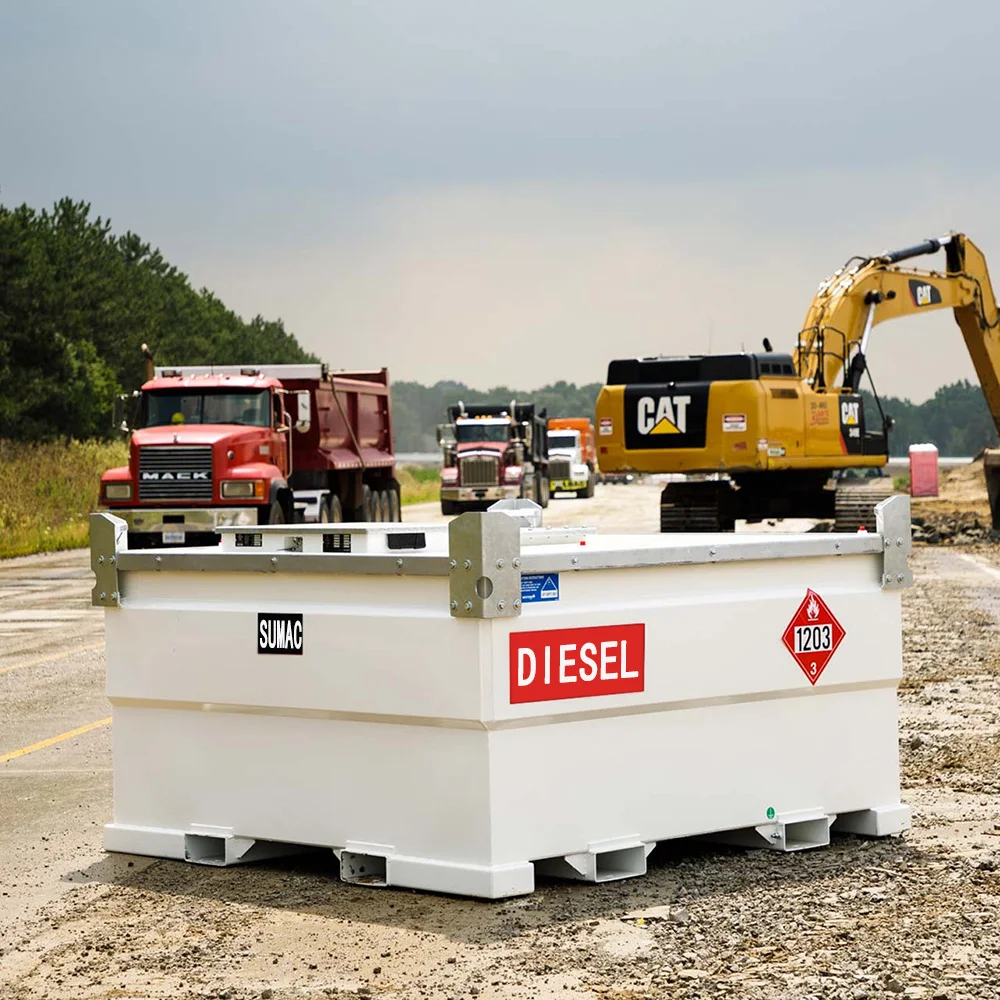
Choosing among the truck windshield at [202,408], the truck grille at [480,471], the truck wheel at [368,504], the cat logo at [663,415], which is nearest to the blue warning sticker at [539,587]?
the cat logo at [663,415]

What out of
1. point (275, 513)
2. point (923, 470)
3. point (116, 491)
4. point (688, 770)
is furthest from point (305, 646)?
point (923, 470)

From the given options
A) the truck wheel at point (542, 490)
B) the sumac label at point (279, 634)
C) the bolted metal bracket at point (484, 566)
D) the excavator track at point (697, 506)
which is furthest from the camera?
the truck wheel at point (542, 490)

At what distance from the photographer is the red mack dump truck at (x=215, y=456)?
28484 millimetres

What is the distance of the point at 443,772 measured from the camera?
21.7 feet

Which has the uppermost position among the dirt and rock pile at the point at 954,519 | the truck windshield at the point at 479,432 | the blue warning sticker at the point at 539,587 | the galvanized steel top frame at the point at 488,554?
the truck windshield at the point at 479,432

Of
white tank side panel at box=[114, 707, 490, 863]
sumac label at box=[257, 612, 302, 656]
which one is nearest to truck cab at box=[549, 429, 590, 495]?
white tank side panel at box=[114, 707, 490, 863]

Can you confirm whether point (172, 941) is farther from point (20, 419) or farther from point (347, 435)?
point (20, 419)

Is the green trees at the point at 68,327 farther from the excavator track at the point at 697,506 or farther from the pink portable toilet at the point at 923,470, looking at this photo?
the excavator track at the point at 697,506

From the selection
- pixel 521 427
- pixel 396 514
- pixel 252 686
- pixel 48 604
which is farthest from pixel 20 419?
pixel 252 686

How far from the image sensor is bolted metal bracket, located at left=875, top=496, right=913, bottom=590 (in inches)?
300

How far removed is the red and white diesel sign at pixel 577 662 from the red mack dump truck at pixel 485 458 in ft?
128

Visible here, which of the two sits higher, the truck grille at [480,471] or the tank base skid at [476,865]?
the truck grille at [480,471]

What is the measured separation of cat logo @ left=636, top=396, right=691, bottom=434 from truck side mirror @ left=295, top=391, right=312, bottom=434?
241 inches

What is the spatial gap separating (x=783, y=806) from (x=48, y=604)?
15742 mm
